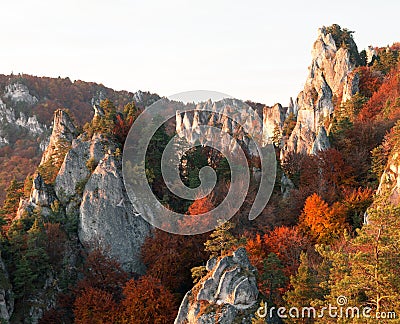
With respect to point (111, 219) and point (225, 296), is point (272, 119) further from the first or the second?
point (225, 296)

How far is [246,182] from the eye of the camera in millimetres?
28078

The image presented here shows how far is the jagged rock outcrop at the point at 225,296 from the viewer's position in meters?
17.6

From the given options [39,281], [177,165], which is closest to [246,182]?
[177,165]

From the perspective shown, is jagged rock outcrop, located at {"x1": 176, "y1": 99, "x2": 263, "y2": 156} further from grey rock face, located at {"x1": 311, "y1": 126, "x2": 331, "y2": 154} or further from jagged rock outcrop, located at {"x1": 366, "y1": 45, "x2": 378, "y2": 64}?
jagged rock outcrop, located at {"x1": 366, "y1": 45, "x2": 378, "y2": 64}

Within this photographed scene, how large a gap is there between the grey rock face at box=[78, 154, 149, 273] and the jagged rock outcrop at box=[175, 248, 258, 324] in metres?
8.56

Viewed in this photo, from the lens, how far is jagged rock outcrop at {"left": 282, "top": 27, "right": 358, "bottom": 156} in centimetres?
4222

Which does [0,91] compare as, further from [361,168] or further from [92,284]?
[361,168]

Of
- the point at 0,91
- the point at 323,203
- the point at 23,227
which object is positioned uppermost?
the point at 0,91

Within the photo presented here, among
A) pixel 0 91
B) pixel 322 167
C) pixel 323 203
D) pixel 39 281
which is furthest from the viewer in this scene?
pixel 0 91

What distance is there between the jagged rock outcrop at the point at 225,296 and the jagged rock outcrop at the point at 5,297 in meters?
9.29

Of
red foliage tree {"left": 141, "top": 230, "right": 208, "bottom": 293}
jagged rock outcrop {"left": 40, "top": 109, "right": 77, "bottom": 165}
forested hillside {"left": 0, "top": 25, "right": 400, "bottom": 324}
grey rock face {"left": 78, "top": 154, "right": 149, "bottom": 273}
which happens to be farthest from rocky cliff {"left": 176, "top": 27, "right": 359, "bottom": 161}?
red foliage tree {"left": 141, "top": 230, "right": 208, "bottom": 293}

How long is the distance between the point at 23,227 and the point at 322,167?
21.9 m

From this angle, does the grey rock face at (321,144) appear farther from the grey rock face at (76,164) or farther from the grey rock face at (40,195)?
the grey rock face at (40,195)

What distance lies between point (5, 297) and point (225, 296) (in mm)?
12099
